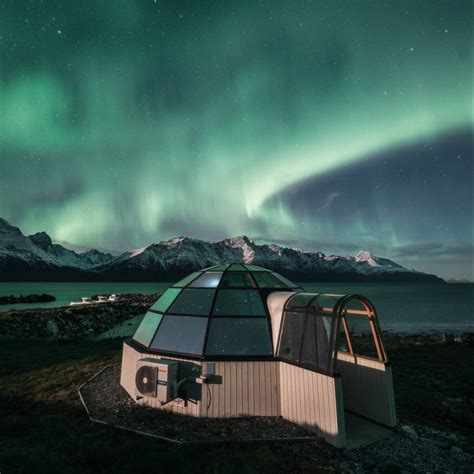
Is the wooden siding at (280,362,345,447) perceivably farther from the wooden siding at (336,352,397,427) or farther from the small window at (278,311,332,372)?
the wooden siding at (336,352,397,427)

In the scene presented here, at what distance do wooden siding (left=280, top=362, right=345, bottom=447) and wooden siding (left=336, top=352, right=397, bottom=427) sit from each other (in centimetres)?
244

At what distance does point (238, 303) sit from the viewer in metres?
12.0

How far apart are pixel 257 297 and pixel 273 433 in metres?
4.62

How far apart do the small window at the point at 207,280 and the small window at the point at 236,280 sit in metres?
0.28

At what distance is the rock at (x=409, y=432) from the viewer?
943cm

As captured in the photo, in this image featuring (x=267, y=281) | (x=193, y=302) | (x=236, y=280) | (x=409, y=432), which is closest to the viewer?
(x=409, y=432)

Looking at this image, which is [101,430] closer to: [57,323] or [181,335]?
[181,335]

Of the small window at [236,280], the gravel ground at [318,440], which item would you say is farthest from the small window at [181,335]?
the gravel ground at [318,440]

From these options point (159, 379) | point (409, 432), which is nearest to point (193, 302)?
point (159, 379)

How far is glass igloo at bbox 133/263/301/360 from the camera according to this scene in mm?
10797

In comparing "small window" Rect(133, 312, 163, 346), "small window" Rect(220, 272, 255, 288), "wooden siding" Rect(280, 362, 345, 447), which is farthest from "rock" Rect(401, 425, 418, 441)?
"small window" Rect(133, 312, 163, 346)

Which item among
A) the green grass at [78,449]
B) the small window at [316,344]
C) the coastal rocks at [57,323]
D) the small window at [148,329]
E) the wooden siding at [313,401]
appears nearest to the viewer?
the green grass at [78,449]

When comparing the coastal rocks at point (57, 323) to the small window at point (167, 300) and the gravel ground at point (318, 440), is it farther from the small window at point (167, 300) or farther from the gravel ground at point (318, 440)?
the gravel ground at point (318, 440)

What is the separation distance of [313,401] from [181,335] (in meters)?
5.01
